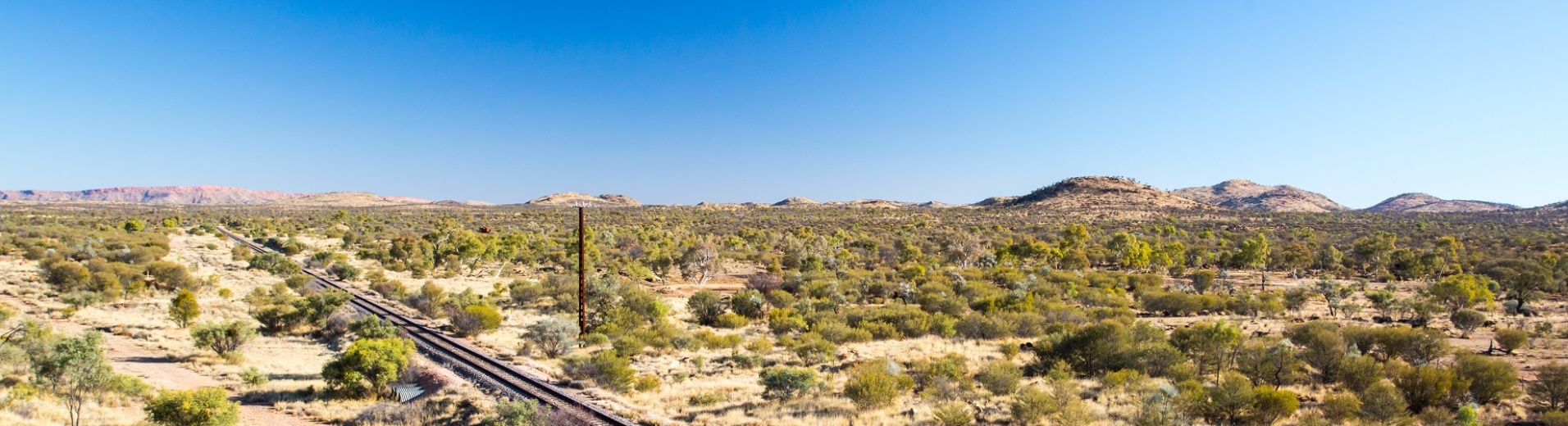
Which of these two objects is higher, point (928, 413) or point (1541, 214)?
point (1541, 214)

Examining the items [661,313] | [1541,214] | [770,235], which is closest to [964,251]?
[770,235]

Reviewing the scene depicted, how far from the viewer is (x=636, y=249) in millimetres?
45406

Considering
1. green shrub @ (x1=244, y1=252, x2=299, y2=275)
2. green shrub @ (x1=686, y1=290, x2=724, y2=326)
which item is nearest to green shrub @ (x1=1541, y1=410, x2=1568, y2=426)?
green shrub @ (x1=686, y1=290, x2=724, y2=326)

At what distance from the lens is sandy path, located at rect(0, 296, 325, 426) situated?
12.5 m

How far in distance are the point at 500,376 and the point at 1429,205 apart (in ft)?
669

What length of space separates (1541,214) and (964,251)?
94.3m

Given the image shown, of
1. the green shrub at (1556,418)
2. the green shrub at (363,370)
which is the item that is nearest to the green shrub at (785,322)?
the green shrub at (363,370)

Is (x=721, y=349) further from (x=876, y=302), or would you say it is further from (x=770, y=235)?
(x=770, y=235)

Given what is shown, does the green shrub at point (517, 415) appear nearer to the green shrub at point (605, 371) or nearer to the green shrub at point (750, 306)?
the green shrub at point (605, 371)

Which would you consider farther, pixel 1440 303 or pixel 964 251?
pixel 964 251

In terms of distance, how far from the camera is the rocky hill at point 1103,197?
97.4 metres

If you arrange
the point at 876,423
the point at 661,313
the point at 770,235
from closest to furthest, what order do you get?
the point at 876,423, the point at 661,313, the point at 770,235

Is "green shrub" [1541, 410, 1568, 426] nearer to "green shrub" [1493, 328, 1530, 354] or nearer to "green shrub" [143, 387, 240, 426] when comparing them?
"green shrub" [1493, 328, 1530, 354]

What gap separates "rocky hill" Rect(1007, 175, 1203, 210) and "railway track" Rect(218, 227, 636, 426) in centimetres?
9591
